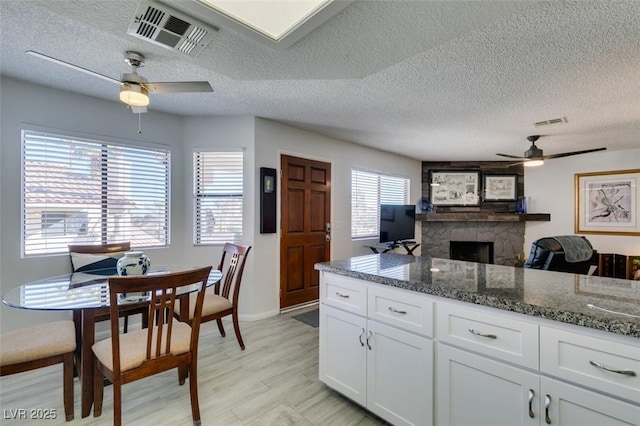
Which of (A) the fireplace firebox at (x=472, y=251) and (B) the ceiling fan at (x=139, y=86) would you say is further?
(A) the fireplace firebox at (x=472, y=251)

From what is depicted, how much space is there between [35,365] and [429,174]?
20.9 ft

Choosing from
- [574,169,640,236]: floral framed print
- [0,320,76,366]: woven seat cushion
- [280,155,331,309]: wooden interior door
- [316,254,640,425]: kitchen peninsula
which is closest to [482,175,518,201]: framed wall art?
[574,169,640,236]: floral framed print

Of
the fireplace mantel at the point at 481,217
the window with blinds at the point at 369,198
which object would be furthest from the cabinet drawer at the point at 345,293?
the fireplace mantel at the point at 481,217

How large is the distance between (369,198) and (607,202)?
4150mm

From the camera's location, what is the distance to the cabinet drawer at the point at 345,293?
73.1 inches

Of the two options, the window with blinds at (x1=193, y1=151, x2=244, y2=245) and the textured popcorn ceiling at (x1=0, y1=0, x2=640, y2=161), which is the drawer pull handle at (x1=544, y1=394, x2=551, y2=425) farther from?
the window with blinds at (x1=193, y1=151, x2=244, y2=245)

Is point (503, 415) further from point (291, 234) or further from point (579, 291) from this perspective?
point (291, 234)

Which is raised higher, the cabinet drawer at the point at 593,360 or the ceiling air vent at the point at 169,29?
the ceiling air vent at the point at 169,29

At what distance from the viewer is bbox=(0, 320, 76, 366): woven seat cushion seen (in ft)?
5.50

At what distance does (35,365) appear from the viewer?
1.73 metres

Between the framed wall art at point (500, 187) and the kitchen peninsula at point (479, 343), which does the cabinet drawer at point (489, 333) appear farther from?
the framed wall art at point (500, 187)

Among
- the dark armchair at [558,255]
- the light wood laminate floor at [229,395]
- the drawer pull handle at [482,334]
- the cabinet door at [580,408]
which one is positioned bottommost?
the light wood laminate floor at [229,395]

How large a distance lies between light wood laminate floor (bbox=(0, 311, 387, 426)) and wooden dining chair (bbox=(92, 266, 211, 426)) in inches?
8.2

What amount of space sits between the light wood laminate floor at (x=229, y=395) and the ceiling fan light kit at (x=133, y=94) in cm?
207
